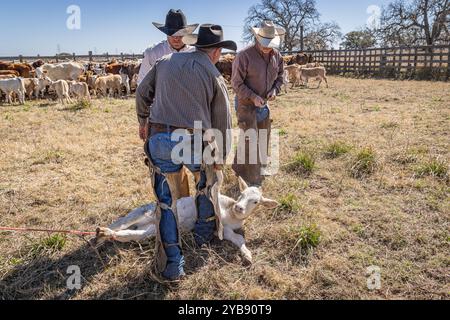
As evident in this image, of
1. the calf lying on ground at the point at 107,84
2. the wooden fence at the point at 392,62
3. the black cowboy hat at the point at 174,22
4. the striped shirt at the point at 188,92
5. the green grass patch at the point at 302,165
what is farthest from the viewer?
the wooden fence at the point at 392,62

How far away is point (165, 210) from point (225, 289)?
0.74 metres

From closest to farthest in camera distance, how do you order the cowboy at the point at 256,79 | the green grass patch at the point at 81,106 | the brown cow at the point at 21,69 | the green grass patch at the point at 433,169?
the cowboy at the point at 256,79 → the green grass patch at the point at 433,169 → the green grass patch at the point at 81,106 → the brown cow at the point at 21,69

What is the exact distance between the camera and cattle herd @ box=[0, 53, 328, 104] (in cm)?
1334

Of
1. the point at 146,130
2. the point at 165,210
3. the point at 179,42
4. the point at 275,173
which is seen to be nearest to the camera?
the point at 165,210

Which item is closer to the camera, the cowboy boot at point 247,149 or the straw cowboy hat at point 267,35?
the straw cowboy hat at point 267,35

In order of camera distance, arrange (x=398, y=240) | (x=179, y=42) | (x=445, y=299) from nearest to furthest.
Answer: (x=445, y=299) < (x=398, y=240) < (x=179, y=42)

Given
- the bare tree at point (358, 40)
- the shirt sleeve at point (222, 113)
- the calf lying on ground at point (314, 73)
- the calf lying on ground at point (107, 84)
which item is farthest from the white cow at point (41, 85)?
the bare tree at point (358, 40)

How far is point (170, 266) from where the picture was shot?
2953 mm

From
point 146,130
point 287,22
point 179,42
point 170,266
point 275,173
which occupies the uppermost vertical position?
point 287,22

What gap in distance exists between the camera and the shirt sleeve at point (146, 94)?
2961 millimetres

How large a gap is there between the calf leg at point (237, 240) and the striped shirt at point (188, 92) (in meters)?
1.00

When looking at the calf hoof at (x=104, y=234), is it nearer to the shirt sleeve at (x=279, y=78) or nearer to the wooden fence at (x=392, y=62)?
the shirt sleeve at (x=279, y=78)
